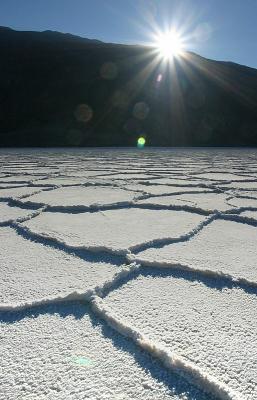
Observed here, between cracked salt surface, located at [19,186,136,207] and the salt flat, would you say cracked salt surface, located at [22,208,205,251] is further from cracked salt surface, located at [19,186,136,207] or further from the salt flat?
cracked salt surface, located at [19,186,136,207]

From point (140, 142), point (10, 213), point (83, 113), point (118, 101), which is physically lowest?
point (10, 213)

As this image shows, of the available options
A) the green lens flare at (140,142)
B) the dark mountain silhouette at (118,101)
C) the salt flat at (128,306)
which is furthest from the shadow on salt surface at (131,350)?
the green lens flare at (140,142)

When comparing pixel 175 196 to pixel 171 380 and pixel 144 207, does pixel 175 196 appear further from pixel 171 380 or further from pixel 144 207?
pixel 171 380

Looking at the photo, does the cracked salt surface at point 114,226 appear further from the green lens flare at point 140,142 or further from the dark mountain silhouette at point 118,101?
the green lens flare at point 140,142

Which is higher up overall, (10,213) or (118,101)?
(118,101)

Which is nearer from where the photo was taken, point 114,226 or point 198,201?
point 114,226

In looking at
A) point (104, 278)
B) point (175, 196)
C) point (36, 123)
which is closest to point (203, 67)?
point (36, 123)

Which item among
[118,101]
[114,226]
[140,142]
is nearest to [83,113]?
[118,101]

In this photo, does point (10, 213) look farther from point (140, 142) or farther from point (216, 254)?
point (140, 142)
